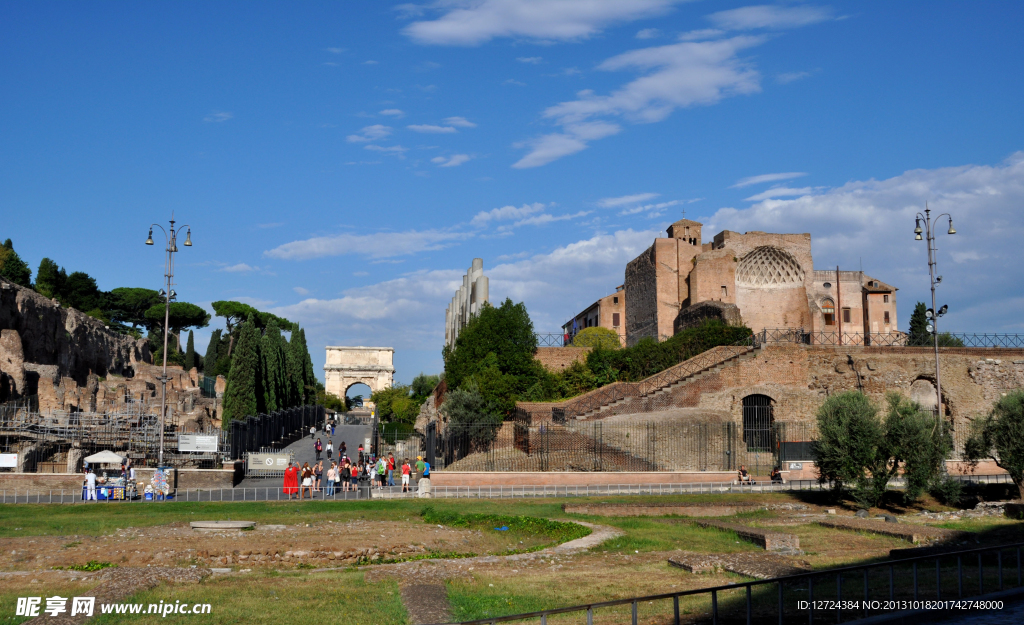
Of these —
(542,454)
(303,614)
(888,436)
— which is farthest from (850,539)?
(542,454)

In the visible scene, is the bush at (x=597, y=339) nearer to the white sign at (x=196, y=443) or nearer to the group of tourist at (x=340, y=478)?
the group of tourist at (x=340, y=478)

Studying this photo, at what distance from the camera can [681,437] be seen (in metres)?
28.7

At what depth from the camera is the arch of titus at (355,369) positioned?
8381 centimetres

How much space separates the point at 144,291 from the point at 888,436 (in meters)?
78.9

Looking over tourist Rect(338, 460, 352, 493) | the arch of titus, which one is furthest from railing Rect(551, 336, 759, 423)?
the arch of titus

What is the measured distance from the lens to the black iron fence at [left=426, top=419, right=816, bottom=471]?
89.7 ft

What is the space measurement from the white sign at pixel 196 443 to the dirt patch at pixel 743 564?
59.0 ft

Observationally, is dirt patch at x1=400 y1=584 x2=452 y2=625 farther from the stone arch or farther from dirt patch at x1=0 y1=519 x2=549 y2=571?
the stone arch

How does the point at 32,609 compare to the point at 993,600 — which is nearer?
the point at 993,600

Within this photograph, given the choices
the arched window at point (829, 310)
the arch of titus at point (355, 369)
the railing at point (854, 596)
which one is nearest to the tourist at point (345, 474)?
the railing at point (854, 596)

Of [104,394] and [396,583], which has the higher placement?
[104,394]

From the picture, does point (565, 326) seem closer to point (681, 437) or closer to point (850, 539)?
point (681, 437)

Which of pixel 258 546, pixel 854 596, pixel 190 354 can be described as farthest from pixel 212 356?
pixel 854 596

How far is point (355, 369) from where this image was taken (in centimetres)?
8419
